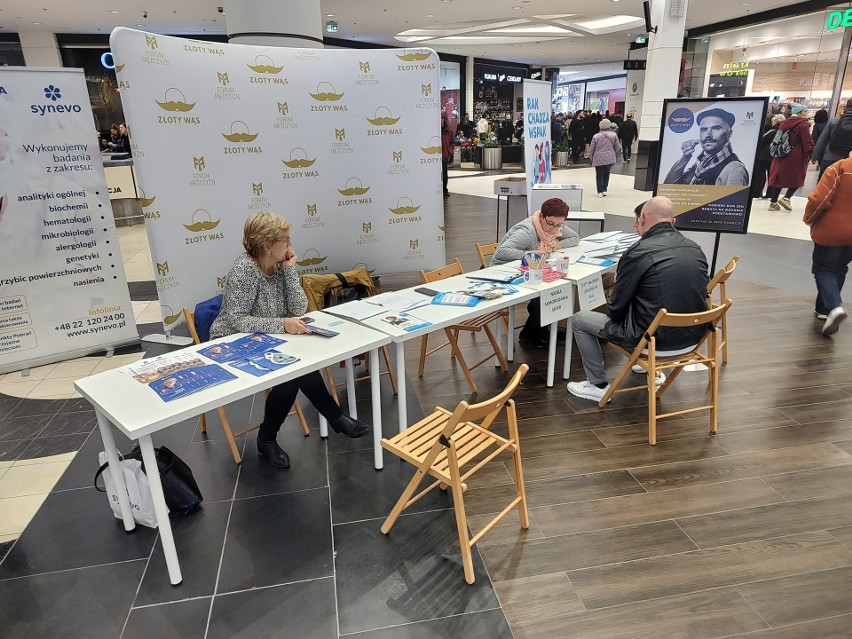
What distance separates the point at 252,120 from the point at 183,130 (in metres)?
0.53

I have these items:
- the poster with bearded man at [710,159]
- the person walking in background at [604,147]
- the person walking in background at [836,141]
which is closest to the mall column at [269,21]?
the poster with bearded man at [710,159]

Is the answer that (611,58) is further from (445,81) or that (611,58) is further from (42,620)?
(42,620)

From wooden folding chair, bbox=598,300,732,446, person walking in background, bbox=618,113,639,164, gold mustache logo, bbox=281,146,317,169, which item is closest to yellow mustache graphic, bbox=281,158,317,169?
gold mustache logo, bbox=281,146,317,169

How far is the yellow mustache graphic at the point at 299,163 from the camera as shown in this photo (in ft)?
14.3

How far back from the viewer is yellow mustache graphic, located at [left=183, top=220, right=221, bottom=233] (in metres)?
3.97

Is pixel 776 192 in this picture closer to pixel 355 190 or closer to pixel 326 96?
pixel 355 190

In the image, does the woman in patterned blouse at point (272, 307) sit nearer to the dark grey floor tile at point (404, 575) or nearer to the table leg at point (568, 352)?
the dark grey floor tile at point (404, 575)

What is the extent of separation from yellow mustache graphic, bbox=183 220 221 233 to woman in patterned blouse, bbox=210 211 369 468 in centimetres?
141

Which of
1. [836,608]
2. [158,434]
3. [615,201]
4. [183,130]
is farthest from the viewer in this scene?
[615,201]

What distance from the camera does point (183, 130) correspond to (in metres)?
3.79

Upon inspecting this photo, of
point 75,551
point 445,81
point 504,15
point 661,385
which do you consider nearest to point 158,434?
point 75,551

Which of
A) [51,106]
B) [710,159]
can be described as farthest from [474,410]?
[710,159]

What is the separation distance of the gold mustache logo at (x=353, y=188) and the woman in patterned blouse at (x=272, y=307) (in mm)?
1970

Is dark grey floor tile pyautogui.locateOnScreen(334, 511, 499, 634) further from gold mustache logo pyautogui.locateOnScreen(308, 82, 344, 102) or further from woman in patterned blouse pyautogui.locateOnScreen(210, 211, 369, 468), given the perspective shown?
gold mustache logo pyautogui.locateOnScreen(308, 82, 344, 102)
